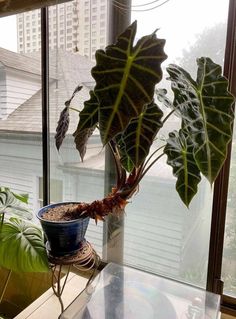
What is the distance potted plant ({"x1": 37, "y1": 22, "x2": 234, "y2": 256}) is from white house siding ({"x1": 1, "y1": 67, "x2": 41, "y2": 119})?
0.94 m

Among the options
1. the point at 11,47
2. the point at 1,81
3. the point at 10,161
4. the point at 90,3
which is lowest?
the point at 10,161

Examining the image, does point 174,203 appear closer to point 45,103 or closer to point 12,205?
point 12,205

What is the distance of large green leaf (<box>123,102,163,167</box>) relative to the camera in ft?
2.29

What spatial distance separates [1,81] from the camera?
1.65 metres

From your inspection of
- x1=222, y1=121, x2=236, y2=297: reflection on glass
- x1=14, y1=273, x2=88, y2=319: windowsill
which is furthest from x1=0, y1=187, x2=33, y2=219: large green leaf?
x1=222, y1=121, x2=236, y2=297: reflection on glass

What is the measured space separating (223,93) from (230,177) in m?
0.48

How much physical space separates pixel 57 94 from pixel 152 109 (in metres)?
0.87

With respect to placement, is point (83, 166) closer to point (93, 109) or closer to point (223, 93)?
point (93, 109)

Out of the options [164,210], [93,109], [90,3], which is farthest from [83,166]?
[90,3]

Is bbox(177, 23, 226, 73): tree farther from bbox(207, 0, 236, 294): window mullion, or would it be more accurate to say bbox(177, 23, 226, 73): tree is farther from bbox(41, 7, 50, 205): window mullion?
bbox(41, 7, 50, 205): window mullion

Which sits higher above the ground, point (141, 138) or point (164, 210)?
point (141, 138)

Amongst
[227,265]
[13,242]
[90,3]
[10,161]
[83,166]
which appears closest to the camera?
[13,242]

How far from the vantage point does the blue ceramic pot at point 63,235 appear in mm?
887

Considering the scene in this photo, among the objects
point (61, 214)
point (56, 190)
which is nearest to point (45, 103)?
point (56, 190)
